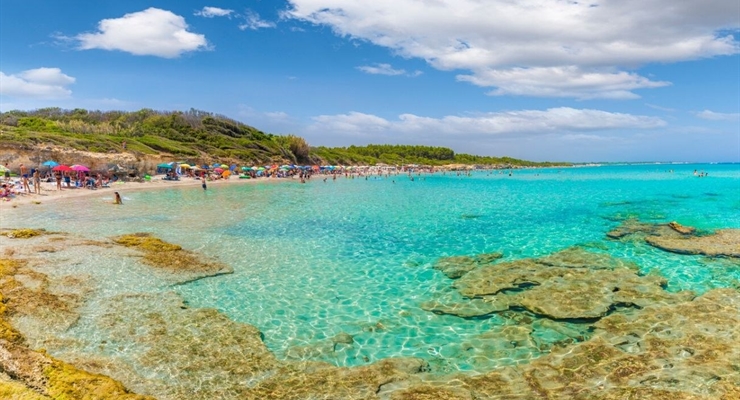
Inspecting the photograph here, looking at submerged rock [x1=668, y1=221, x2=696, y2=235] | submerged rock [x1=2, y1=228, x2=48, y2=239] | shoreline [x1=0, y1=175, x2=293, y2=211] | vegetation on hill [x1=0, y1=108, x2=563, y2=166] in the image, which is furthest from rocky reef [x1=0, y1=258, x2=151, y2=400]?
vegetation on hill [x1=0, y1=108, x2=563, y2=166]

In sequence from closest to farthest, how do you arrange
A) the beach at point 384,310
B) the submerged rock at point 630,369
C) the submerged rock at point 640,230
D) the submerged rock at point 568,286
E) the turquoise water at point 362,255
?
the submerged rock at point 630,369 → the beach at point 384,310 → the turquoise water at point 362,255 → the submerged rock at point 568,286 → the submerged rock at point 640,230

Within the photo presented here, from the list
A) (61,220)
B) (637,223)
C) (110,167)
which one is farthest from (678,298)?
(110,167)

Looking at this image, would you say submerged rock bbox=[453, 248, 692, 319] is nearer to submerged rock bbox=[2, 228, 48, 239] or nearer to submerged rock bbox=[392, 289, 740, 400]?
submerged rock bbox=[392, 289, 740, 400]

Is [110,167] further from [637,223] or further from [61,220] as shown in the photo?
[637,223]

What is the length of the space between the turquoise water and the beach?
3.1 inches

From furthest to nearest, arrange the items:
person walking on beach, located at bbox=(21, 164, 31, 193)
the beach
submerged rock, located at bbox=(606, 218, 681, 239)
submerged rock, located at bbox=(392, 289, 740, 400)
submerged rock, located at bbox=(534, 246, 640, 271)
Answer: person walking on beach, located at bbox=(21, 164, 31, 193)
submerged rock, located at bbox=(606, 218, 681, 239)
submerged rock, located at bbox=(534, 246, 640, 271)
the beach
submerged rock, located at bbox=(392, 289, 740, 400)

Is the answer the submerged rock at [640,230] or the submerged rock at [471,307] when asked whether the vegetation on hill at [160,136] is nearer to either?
the submerged rock at [471,307]

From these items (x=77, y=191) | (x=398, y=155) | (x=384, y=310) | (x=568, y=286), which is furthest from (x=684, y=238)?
(x=398, y=155)

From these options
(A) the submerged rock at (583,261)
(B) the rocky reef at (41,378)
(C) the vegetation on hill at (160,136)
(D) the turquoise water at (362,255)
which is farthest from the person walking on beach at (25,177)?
(A) the submerged rock at (583,261)

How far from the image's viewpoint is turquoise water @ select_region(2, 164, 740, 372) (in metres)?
9.39

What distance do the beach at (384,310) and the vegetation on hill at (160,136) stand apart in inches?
1764

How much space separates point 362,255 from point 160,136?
259 ft

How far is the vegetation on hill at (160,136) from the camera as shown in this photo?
198 ft

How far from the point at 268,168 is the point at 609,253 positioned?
67.0 metres
